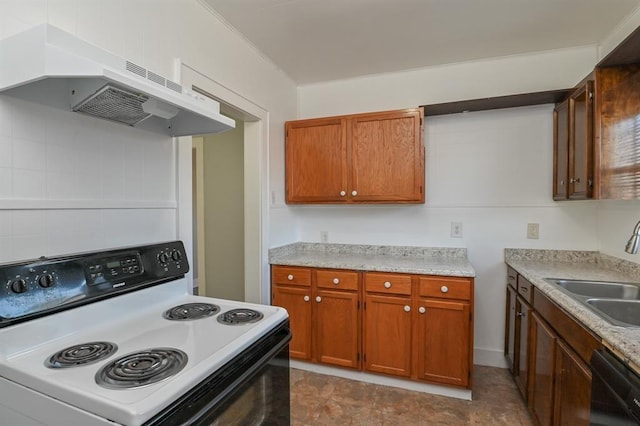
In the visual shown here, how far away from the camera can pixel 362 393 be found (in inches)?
86.9

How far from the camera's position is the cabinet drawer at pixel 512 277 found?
223cm

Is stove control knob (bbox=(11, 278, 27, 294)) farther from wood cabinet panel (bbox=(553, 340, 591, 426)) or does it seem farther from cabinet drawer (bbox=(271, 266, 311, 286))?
wood cabinet panel (bbox=(553, 340, 591, 426))

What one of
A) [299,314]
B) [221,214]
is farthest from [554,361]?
[221,214]

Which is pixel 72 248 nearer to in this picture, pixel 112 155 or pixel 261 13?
pixel 112 155

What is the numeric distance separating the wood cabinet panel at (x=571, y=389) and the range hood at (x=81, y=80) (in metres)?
1.75

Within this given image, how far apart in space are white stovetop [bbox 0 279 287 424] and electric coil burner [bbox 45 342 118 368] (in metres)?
0.02

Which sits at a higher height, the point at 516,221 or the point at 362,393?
the point at 516,221

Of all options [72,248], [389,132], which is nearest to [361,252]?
[389,132]

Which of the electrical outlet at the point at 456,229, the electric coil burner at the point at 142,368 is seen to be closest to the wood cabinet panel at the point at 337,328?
the electrical outlet at the point at 456,229

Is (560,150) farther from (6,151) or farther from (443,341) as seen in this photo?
(6,151)

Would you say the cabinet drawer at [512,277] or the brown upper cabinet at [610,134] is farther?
the cabinet drawer at [512,277]

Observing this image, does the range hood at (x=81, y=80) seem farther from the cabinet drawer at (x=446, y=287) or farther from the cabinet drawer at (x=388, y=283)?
the cabinet drawer at (x=446, y=287)

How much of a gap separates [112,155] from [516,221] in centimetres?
273

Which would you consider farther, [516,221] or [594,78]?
[516,221]
